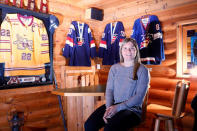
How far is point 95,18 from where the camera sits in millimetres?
3732

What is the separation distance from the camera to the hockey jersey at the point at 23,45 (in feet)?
8.51

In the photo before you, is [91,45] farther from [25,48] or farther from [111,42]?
[25,48]

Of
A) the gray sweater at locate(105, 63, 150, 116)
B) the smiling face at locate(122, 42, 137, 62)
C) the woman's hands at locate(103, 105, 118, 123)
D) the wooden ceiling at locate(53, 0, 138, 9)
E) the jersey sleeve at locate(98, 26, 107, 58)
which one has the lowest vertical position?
the woman's hands at locate(103, 105, 118, 123)

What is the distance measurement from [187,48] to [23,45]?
2.34m

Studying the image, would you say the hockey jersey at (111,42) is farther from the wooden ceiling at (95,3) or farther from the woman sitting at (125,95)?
the woman sitting at (125,95)

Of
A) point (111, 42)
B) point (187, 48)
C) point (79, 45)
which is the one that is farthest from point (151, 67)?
point (79, 45)

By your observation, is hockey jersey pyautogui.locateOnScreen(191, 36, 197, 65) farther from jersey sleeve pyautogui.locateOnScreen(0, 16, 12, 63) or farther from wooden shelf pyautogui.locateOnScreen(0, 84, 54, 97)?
jersey sleeve pyautogui.locateOnScreen(0, 16, 12, 63)

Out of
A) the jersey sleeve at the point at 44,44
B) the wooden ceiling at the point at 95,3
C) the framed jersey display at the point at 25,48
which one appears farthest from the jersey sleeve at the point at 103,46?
the jersey sleeve at the point at 44,44

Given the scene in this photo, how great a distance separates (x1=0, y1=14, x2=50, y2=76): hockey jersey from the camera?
8.51 feet

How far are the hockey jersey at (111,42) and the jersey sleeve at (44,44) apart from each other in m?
1.07

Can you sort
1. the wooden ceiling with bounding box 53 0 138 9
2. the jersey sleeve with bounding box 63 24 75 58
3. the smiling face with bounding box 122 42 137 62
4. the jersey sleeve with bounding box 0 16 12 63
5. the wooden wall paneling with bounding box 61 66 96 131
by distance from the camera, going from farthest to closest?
the wooden ceiling with bounding box 53 0 138 9
the jersey sleeve with bounding box 63 24 75 58
the wooden wall paneling with bounding box 61 66 96 131
the jersey sleeve with bounding box 0 16 12 63
the smiling face with bounding box 122 42 137 62

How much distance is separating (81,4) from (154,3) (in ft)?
4.23

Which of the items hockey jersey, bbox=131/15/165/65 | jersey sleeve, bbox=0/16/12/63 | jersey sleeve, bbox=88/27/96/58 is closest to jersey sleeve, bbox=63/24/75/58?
jersey sleeve, bbox=88/27/96/58

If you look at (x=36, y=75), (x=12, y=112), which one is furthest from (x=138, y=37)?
(x=12, y=112)
